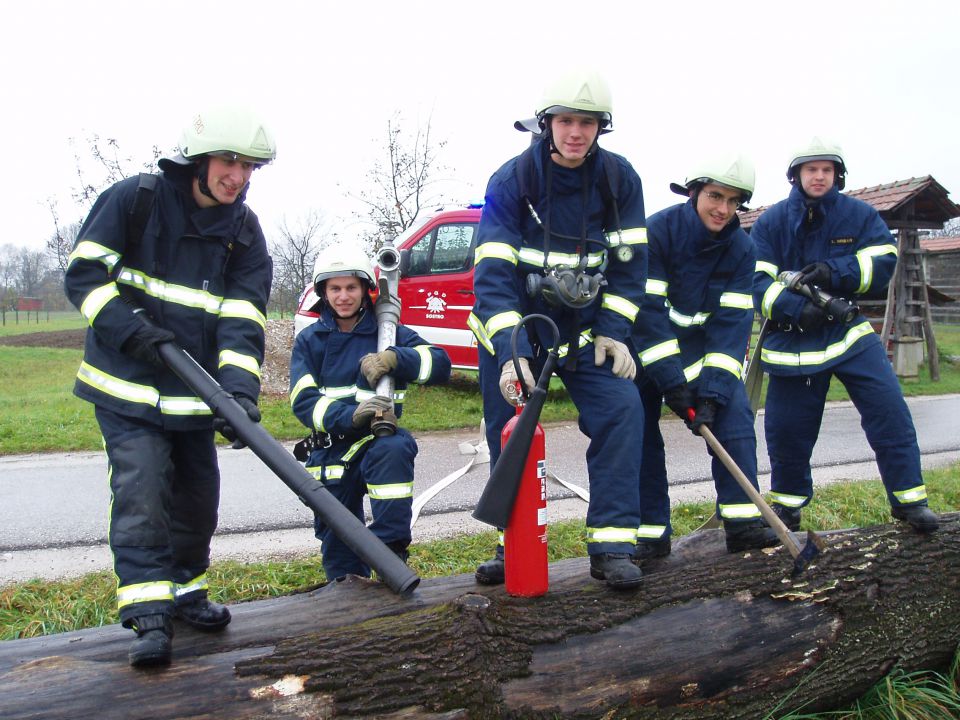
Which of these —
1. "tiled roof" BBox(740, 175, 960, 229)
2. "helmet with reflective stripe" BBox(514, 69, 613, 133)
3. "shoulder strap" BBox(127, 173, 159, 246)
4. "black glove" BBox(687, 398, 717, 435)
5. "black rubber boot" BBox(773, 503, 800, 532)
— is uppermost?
"tiled roof" BBox(740, 175, 960, 229)

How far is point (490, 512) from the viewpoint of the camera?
2.75 meters

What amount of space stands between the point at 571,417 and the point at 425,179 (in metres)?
7.43

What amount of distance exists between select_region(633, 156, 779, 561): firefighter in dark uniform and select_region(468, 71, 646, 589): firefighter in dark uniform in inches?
14.7

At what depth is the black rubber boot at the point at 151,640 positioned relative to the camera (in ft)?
7.85

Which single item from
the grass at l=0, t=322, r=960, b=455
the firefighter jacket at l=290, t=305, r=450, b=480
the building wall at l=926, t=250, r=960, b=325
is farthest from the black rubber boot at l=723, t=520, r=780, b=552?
the building wall at l=926, t=250, r=960, b=325

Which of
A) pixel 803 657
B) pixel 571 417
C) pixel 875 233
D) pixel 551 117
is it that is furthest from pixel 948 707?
pixel 571 417

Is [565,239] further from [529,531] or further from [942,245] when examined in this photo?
[942,245]

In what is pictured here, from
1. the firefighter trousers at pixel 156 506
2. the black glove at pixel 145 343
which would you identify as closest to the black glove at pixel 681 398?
the firefighter trousers at pixel 156 506

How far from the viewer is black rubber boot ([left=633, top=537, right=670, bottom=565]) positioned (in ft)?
11.5

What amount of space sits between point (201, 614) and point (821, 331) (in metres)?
3.29

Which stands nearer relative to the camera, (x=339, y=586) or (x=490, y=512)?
(x=490, y=512)

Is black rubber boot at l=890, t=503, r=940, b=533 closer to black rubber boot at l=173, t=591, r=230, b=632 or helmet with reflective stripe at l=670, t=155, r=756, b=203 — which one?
helmet with reflective stripe at l=670, t=155, r=756, b=203

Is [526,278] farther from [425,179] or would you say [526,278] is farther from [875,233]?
[425,179]

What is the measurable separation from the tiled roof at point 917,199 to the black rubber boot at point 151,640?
12.8 meters
